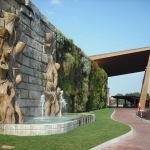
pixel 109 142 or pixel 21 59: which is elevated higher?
pixel 21 59

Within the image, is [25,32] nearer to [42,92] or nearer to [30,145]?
[42,92]

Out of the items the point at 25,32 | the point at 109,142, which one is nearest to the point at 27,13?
the point at 25,32

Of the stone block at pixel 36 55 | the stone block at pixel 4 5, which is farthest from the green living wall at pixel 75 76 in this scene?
the stone block at pixel 4 5

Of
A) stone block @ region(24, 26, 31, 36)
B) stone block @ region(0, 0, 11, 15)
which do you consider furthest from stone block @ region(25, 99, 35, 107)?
stone block @ region(0, 0, 11, 15)

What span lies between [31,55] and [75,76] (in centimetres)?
969

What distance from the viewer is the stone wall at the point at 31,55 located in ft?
36.4

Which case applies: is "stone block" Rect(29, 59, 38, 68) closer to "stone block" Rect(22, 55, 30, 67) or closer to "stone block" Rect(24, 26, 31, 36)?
"stone block" Rect(22, 55, 30, 67)

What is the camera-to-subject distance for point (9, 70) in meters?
9.02

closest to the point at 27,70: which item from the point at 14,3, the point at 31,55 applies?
the point at 31,55

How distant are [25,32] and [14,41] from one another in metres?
2.07

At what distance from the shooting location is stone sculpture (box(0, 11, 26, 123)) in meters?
8.50

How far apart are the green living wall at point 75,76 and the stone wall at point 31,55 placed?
339 centimetres

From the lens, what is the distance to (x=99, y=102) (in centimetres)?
3086

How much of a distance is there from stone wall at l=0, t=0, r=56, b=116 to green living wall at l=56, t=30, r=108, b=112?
3.39 metres
